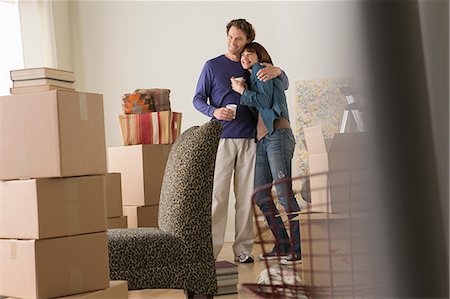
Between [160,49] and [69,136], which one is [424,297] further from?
[160,49]

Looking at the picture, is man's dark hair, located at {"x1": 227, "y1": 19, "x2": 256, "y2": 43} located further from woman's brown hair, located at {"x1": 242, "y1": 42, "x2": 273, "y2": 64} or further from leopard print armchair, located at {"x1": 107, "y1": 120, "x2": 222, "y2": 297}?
leopard print armchair, located at {"x1": 107, "y1": 120, "x2": 222, "y2": 297}

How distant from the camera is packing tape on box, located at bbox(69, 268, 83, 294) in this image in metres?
2.26

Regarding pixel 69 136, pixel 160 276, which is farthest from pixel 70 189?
pixel 160 276

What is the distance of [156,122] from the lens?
13.1 feet

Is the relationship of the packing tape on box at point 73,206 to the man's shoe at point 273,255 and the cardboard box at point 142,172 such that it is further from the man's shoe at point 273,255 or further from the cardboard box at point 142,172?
the cardboard box at point 142,172

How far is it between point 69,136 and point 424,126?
6.94 ft

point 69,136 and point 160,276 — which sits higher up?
point 69,136

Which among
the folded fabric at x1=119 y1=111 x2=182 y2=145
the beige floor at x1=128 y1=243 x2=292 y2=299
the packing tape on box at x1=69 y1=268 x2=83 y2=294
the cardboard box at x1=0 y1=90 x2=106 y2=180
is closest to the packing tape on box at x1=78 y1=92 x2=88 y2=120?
the cardboard box at x1=0 y1=90 x2=106 y2=180

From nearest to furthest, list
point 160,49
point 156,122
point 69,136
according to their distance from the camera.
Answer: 1. point 69,136
2. point 156,122
3. point 160,49

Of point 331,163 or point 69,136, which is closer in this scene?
point 331,163

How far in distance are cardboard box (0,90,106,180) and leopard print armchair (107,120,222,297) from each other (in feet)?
1.04

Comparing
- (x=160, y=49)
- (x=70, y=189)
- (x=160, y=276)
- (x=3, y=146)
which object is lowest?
(x=160, y=276)

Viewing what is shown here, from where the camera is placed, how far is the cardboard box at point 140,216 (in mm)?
3546

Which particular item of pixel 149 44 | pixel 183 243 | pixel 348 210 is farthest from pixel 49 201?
pixel 149 44
